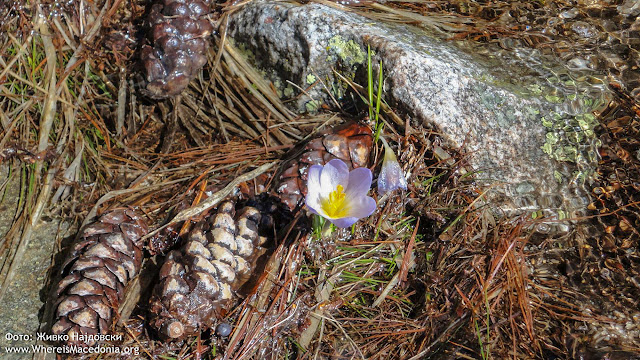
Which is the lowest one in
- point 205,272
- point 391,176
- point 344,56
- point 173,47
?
point 205,272

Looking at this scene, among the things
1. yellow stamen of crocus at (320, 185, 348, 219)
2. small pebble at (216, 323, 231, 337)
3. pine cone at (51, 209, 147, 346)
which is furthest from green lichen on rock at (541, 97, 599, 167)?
pine cone at (51, 209, 147, 346)

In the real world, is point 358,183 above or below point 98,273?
above

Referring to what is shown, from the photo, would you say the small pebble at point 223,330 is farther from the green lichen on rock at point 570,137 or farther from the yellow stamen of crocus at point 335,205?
the green lichen on rock at point 570,137

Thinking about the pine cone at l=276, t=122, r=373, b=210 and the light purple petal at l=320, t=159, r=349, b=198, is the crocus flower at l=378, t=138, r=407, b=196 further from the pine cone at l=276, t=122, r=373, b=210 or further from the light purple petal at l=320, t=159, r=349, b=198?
the light purple petal at l=320, t=159, r=349, b=198

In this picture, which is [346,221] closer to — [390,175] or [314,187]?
[314,187]

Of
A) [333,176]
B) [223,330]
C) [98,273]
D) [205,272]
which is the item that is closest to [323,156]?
[333,176]
